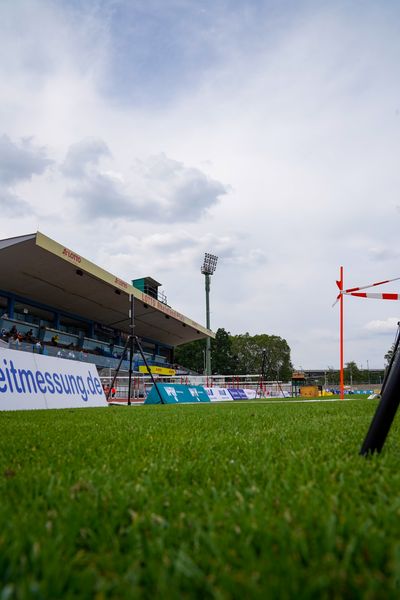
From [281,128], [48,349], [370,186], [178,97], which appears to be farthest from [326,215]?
[48,349]

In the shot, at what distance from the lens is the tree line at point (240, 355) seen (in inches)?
3223

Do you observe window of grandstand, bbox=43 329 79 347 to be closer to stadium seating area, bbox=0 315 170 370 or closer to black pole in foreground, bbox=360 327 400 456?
stadium seating area, bbox=0 315 170 370

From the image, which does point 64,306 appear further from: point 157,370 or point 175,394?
point 175,394

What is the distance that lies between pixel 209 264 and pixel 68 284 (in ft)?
103

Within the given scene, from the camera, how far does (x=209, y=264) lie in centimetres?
6469

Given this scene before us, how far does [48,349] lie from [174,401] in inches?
616

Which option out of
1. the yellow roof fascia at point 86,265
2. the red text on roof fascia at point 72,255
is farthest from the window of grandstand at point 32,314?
the red text on roof fascia at point 72,255

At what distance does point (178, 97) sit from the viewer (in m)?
12.5

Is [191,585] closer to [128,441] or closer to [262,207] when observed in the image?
[128,441]

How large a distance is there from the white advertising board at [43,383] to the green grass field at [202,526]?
6427mm

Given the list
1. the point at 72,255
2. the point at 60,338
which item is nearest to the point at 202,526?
the point at 72,255

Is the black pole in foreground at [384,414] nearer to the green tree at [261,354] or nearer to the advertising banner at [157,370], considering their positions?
the advertising banner at [157,370]

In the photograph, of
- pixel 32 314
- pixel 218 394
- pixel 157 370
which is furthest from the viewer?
pixel 157 370

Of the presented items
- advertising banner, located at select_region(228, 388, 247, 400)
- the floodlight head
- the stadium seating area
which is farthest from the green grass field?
the floodlight head
